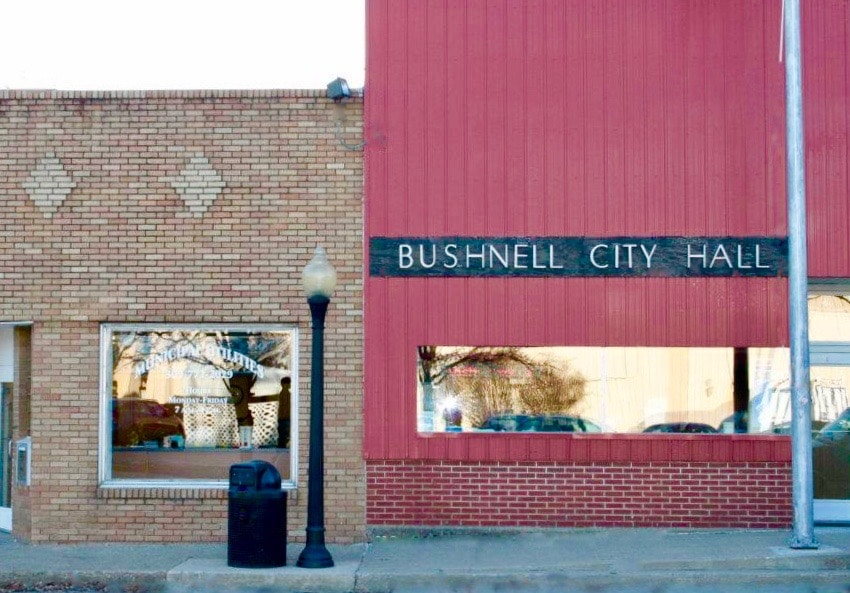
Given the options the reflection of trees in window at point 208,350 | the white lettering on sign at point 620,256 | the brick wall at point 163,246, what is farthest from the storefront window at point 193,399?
the white lettering on sign at point 620,256

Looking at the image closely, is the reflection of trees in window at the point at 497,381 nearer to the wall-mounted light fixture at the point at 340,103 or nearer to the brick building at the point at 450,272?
the brick building at the point at 450,272

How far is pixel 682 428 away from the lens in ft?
43.5

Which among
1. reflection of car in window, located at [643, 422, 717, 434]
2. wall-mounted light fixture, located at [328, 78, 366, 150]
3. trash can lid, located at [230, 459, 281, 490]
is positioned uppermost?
wall-mounted light fixture, located at [328, 78, 366, 150]

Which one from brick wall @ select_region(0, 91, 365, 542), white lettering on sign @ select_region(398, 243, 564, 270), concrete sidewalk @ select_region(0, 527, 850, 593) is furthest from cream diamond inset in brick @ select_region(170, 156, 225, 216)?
concrete sidewalk @ select_region(0, 527, 850, 593)

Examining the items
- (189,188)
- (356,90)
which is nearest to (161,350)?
(189,188)

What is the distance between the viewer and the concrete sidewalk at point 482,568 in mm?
11250

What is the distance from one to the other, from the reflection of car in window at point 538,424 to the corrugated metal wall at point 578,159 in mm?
256

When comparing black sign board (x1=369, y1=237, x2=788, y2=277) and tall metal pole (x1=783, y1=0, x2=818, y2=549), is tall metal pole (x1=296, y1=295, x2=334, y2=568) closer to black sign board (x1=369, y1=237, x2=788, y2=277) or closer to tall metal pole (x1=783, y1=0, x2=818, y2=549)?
black sign board (x1=369, y1=237, x2=788, y2=277)

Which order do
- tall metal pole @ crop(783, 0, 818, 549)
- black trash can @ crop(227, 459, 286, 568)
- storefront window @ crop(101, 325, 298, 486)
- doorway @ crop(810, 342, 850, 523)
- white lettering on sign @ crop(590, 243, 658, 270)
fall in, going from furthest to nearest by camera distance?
doorway @ crop(810, 342, 850, 523)
storefront window @ crop(101, 325, 298, 486)
white lettering on sign @ crop(590, 243, 658, 270)
tall metal pole @ crop(783, 0, 818, 549)
black trash can @ crop(227, 459, 286, 568)

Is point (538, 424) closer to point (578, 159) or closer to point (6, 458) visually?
point (578, 159)

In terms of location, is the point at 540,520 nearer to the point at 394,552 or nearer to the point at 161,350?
the point at 394,552

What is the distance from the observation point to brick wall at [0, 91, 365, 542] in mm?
→ 13250

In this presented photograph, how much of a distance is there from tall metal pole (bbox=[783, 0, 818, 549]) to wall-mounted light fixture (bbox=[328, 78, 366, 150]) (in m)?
4.80

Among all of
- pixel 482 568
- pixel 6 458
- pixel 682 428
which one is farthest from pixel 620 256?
pixel 6 458
